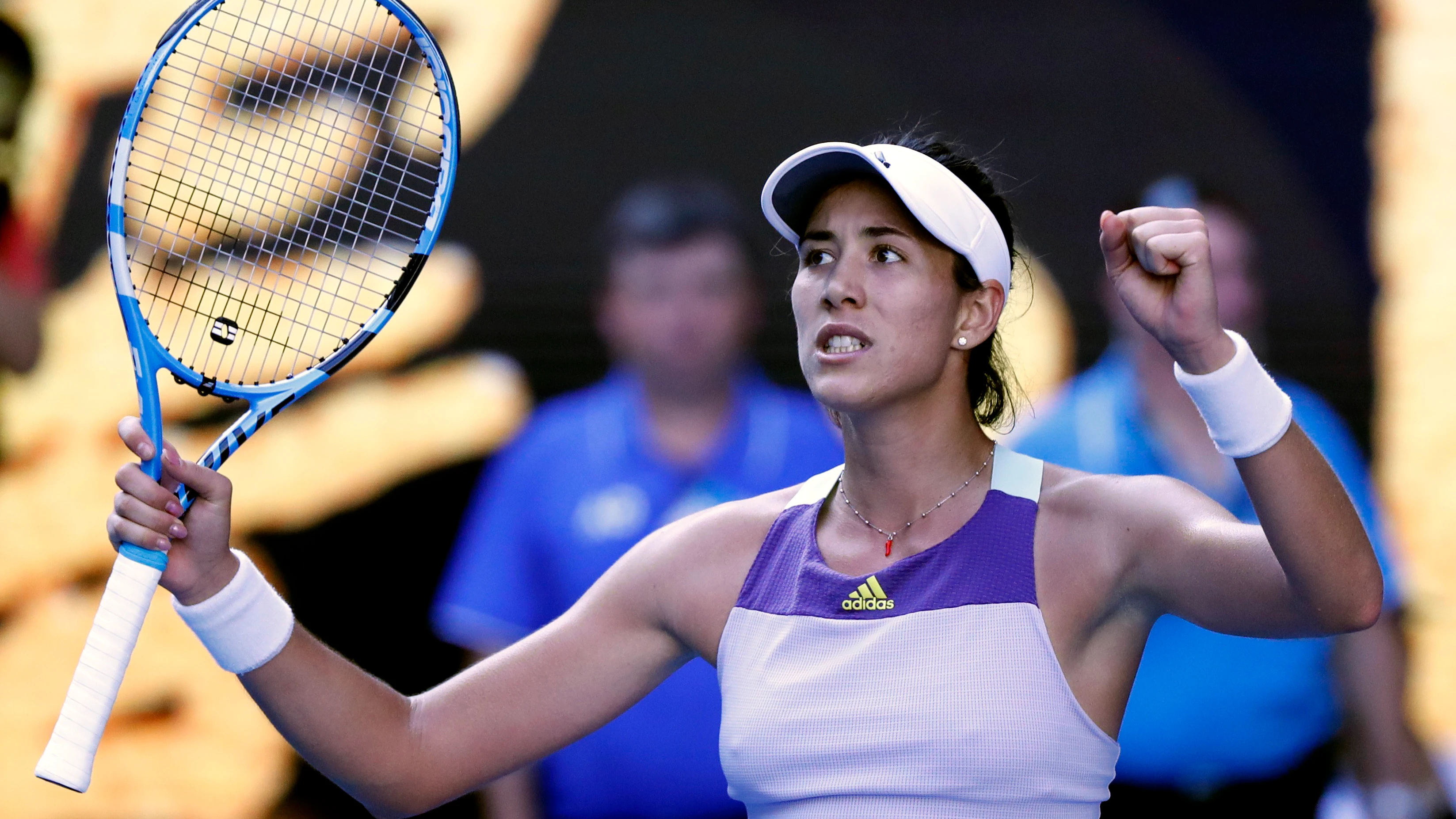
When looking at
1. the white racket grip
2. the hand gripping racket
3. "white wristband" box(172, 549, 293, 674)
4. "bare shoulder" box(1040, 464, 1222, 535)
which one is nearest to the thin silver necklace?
"bare shoulder" box(1040, 464, 1222, 535)

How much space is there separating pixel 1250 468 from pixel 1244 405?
0.27 ft

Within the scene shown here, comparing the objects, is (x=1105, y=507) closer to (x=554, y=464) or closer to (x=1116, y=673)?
(x=1116, y=673)

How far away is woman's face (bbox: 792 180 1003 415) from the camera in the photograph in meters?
2.21

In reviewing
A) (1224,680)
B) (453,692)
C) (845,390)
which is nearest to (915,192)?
(845,390)

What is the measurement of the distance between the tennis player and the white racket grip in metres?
0.06

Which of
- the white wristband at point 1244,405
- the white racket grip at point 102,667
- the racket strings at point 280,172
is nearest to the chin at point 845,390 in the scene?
the white wristband at point 1244,405

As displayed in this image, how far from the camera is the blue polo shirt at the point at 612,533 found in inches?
169

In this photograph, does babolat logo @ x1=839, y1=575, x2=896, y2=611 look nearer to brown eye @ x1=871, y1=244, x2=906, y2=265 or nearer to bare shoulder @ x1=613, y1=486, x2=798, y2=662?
bare shoulder @ x1=613, y1=486, x2=798, y2=662

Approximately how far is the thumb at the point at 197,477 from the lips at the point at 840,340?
2.84 feet

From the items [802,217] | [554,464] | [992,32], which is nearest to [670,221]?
[554,464]

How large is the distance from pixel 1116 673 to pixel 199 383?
1.42 meters

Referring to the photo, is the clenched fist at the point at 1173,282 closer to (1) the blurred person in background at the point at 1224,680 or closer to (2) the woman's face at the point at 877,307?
(2) the woman's face at the point at 877,307

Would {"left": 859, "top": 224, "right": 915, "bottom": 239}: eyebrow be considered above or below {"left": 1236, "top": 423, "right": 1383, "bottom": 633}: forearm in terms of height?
above

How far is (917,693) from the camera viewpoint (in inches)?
80.0
